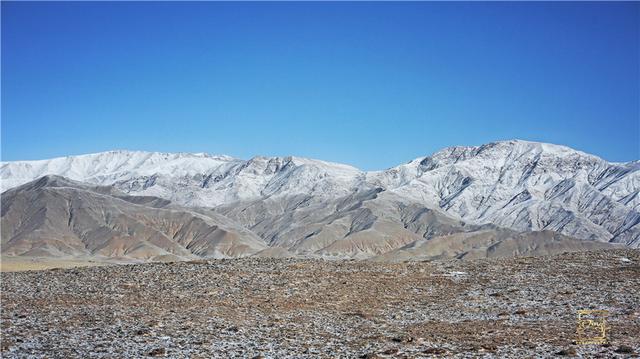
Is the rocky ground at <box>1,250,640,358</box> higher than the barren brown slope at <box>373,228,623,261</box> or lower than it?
lower

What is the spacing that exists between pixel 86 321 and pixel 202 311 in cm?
378

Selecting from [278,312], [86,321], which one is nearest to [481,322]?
[278,312]

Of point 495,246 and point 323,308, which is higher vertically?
point 495,246

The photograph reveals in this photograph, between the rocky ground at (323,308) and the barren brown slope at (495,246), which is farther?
the barren brown slope at (495,246)

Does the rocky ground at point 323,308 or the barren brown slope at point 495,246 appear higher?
the barren brown slope at point 495,246

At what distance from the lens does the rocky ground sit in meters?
17.0

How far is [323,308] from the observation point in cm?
2283

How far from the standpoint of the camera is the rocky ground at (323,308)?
17.0 m

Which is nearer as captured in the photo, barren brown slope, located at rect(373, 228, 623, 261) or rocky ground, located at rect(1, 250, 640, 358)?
rocky ground, located at rect(1, 250, 640, 358)

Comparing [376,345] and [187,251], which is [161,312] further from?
[187,251]

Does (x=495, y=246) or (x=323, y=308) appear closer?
(x=323, y=308)

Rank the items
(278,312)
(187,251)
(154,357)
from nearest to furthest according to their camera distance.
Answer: (154,357), (278,312), (187,251)

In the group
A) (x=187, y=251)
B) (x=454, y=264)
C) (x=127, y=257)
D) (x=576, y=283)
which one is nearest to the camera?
(x=576, y=283)

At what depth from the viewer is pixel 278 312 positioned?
22.1 metres
